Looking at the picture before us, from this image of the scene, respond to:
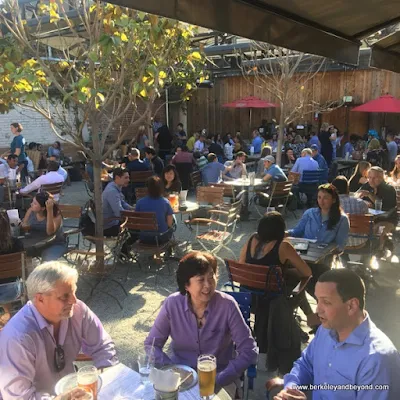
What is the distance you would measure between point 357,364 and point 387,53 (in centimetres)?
298

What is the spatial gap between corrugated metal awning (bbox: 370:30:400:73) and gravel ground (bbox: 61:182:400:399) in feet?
8.40

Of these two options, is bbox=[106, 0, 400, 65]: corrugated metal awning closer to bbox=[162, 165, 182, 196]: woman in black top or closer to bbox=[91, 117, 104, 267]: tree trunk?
bbox=[91, 117, 104, 267]: tree trunk

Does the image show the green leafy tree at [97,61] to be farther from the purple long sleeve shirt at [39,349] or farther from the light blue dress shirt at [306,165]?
the light blue dress shirt at [306,165]

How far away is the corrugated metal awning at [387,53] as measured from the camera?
374 centimetres

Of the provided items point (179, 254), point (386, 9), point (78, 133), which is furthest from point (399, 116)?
point (386, 9)

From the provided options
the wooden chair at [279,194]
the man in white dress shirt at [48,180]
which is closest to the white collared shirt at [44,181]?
the man in white dress shirt at [48,180]

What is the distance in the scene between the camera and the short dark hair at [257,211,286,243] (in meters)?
3.73

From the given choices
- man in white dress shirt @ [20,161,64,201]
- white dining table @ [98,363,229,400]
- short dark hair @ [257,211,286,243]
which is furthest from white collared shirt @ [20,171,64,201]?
white dining table @ [98,363,229,400]

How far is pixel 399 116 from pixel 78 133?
1466cm

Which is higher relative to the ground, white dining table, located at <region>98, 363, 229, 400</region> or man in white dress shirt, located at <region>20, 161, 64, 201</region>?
man in white dress shirt, located at <region>20, 161, 64, 201</region>

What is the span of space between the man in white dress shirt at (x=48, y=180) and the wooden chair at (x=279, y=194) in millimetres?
3941

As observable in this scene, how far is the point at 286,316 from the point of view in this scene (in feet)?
11.0

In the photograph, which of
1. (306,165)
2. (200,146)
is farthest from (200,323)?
(200,146)

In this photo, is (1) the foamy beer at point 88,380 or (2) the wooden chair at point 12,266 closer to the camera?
(1) the foamy beer at point 88,380
